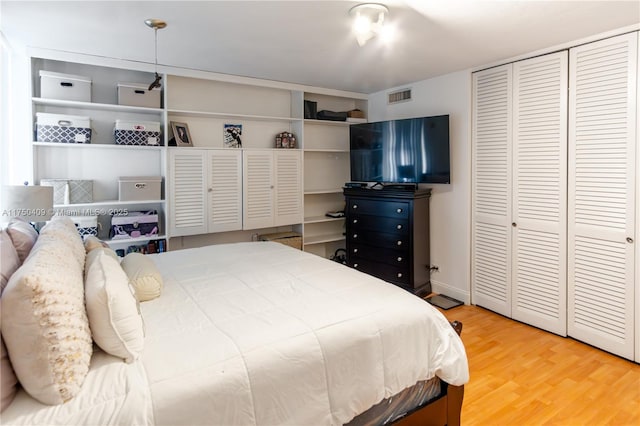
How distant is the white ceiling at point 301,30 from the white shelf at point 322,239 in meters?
2.08

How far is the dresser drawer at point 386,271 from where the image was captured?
405 centimetres

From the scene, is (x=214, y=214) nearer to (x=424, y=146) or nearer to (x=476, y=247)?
(x=424, y=146)

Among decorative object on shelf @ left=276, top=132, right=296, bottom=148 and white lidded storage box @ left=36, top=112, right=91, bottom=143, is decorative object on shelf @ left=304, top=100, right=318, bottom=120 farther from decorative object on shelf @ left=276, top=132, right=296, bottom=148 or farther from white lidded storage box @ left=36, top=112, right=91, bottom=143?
white lidded storage box @ left=36, top=112, right=91, bottom=143

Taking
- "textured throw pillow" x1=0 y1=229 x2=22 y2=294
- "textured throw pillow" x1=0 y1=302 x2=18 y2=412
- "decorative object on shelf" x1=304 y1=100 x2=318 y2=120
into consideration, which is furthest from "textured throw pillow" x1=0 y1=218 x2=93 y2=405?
"decorative object on shelf" x1=304 y1=100 x2=318 y2=120

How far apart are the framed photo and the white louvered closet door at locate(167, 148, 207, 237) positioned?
0.50 ft

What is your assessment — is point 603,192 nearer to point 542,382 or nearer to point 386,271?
point 542,382

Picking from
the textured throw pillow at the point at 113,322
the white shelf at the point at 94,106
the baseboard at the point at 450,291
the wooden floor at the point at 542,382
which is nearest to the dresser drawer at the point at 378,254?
the baseboard at the point at 450,291

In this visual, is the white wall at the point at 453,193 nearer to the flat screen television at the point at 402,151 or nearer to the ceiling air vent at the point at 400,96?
the ceiling air vent at the point at 400,96

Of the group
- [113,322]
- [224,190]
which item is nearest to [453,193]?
[224,190]

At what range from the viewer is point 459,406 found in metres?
1.88

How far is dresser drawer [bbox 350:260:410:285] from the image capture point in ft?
13.3

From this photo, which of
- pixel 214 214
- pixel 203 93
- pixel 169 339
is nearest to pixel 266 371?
pixel 169 339

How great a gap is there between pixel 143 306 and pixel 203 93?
2888mm

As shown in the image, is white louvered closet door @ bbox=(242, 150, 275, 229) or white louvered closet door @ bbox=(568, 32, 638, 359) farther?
white louvered closet door @ bbox=(242, 150, 275, 229)
